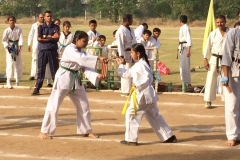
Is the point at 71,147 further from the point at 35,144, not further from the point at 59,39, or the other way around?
the point at 59,39

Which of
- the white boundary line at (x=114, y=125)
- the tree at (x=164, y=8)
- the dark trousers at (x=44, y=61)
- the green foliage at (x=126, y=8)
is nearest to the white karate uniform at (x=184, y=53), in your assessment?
the dark trousers at (x=44, y=61)

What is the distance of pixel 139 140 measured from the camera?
8.98 meters

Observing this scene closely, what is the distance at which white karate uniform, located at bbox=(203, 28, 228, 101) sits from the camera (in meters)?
11.2

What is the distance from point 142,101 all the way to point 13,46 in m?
6.95

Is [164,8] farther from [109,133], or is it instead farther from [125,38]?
[109,133]

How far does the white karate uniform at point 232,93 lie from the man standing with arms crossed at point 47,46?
18.1ft

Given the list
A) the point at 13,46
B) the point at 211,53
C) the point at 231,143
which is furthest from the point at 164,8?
the point at 231,143

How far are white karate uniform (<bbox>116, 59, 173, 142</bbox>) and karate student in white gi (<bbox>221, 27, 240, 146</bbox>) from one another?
0.86 m

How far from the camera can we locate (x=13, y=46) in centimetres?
1479

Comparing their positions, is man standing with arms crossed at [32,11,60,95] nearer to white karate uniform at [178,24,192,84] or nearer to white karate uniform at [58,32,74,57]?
white karate uniform at [58,32,74,57]

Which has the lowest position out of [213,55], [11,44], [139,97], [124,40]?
[139,97]

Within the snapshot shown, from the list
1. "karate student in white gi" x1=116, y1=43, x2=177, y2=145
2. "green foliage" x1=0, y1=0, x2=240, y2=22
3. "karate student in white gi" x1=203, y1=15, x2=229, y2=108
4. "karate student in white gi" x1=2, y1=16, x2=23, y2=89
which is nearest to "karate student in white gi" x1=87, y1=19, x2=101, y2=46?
"karate student in white gi" x1=2, y1=16, x2=23, y2=89

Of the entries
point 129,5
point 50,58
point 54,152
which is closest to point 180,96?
point 50,58

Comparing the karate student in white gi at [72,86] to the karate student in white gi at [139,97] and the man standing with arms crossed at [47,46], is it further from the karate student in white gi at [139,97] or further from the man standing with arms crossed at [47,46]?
the man standing with arms crossed at [47,46]
